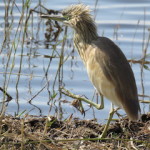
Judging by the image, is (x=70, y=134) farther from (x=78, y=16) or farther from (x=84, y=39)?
(x=78, y=16)

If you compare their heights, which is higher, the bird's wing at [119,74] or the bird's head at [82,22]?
the bird's head at [82,22]

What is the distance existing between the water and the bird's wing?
608 millimetres

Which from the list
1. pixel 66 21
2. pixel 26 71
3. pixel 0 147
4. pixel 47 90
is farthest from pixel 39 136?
pixel 26 71

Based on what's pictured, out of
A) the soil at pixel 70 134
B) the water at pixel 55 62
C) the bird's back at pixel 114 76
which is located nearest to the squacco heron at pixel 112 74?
the bird's back at pixel 114 76

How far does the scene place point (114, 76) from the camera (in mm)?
5129

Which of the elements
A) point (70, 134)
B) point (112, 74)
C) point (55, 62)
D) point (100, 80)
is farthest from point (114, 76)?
point (55, 62)

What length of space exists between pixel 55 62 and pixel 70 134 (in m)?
2.80

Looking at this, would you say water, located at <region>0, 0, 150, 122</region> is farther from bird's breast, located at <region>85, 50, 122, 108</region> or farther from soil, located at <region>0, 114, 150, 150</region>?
bird's breast, located at <region>85, 50, 122, 108</region>

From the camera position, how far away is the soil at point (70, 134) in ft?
15.3

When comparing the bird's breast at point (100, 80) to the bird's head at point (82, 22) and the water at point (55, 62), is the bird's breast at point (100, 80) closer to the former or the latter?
the bird's head at point (82, 22)

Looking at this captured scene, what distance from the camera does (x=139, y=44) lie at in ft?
27.9

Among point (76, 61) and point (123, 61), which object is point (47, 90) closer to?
point (76, 61)

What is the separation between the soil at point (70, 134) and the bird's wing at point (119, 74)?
27cm

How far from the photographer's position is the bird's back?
16.6 feet
